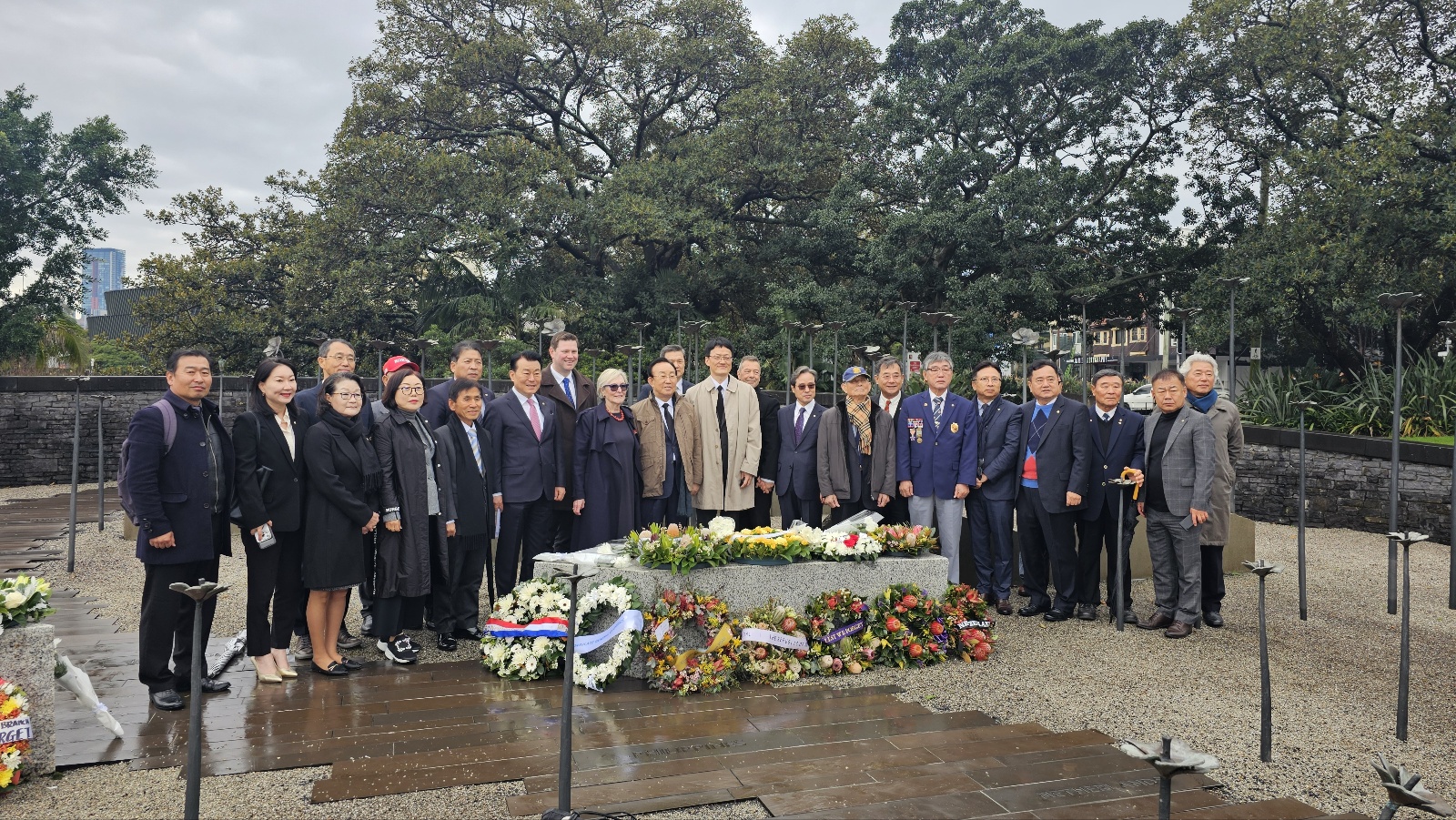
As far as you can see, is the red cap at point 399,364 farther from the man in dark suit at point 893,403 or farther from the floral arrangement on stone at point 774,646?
the man in dark suit at point 893,403

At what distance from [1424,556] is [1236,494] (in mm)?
3246

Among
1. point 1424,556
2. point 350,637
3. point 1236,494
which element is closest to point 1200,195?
point 1236,494

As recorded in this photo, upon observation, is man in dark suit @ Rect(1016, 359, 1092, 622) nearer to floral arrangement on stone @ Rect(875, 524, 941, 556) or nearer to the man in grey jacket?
the man in grey jacket

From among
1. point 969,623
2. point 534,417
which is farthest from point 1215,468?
point 534,417

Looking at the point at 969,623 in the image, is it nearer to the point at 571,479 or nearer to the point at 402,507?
the point at 571,479

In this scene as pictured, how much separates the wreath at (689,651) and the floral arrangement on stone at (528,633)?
0.50 metres

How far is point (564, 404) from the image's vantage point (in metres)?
6.70

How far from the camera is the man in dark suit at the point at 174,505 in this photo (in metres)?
4.49

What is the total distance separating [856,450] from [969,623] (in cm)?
174

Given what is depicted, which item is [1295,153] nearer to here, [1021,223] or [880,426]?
[1021,223]

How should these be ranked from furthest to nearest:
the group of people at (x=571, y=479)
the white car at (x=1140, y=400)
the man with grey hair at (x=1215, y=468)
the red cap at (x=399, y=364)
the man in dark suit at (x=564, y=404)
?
the white car at (x=1140, y=400), the man in dark suit at (x=564, y=404), the man with grey hair at (x=1215, y=468), the red cap at (x=399, y=364), the group of people at (x=571, y=479)

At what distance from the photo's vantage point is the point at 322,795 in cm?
353

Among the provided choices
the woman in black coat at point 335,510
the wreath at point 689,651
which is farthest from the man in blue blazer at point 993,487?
the woman in black coat at point 335,510

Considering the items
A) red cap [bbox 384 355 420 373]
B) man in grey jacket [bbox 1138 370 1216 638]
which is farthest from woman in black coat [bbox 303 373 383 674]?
man in grey jacket [bbox 1138 370 1216 638]
